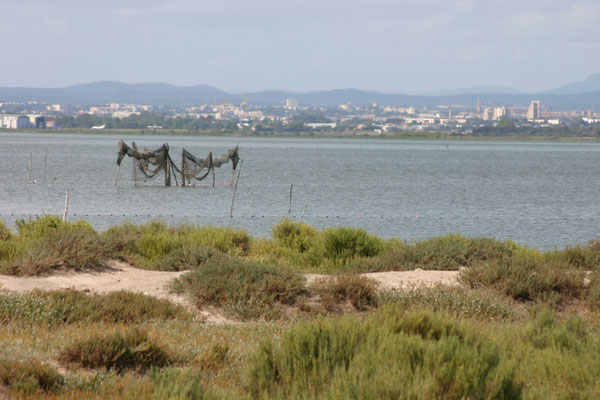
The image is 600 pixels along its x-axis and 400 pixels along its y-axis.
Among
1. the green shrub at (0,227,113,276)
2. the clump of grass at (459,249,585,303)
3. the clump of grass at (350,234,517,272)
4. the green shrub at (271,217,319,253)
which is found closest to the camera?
the clump of grass at (459,249,585,303)

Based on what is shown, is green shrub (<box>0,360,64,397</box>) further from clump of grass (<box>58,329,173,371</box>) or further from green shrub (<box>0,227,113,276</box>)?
green shrub (<box>0,227,113,276</box>)

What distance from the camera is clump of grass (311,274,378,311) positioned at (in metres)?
10.4

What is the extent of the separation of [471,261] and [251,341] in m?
6.52

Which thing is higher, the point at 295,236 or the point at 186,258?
the point at 186,258

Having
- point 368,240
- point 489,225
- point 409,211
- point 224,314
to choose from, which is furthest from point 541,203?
point 224,314

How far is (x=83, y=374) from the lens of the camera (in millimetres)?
6258

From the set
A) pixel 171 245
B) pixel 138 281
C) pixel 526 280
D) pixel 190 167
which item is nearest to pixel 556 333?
pixel 526 280

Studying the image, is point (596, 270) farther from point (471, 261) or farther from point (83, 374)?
point (83, 374)

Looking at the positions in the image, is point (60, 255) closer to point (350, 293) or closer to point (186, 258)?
point (186, 258)

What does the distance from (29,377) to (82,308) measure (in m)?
3.34

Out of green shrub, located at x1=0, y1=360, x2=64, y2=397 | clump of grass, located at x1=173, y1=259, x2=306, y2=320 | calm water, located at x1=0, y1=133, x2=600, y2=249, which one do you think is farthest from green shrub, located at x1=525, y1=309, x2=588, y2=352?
calm water, located at x1=0, y1=133, x2=600, y2=249

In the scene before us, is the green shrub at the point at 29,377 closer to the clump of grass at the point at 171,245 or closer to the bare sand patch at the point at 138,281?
the bare sand patch at the point at 138,281

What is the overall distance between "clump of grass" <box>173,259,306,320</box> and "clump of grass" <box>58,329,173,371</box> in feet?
10.5

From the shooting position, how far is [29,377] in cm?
553
